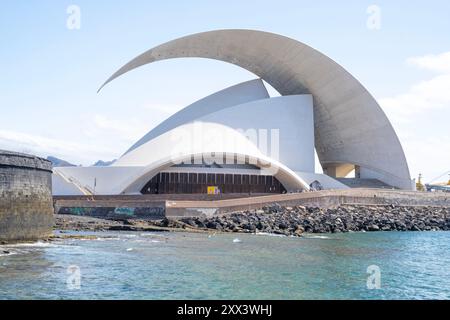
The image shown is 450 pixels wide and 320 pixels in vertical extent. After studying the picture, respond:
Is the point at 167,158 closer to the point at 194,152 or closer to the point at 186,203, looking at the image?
the point at 194,152

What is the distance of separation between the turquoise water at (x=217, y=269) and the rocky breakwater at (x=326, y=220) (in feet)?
14.3

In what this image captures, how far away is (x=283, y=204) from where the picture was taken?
30109 millimetres

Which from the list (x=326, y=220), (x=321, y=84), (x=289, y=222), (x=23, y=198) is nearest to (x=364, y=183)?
(x=321, y=84)

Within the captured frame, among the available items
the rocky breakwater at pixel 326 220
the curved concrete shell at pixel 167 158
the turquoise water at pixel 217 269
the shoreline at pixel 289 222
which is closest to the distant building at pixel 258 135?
the curved concrete shell at pixel 167 158

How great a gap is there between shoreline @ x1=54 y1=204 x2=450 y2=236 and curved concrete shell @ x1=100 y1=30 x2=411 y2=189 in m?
7.09

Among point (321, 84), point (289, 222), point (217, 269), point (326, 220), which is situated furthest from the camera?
point (321, 84)

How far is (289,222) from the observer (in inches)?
1073

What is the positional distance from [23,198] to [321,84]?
83.3 feet

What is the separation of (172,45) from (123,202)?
40.4 ft

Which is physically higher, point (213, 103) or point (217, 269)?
point (213, 103)

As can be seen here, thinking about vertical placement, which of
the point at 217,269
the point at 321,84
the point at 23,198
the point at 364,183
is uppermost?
the point at 321,84

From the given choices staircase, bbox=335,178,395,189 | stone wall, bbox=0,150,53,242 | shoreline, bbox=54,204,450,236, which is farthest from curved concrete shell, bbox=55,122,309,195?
stone wall, bbox=0,150,53,242
